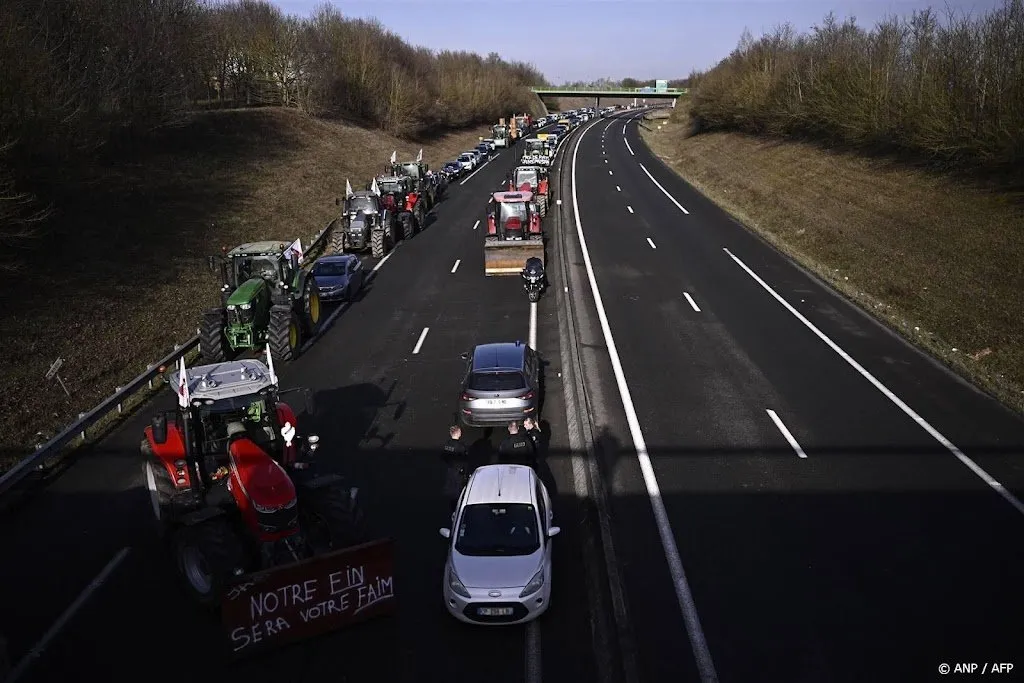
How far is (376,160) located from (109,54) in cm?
2706

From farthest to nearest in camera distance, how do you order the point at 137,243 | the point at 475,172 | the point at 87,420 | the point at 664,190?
the point at 475,172 < the point at 664,190 < the point at 137,243 < the point at 87,420

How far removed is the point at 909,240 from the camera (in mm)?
32406

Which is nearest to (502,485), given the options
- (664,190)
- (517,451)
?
(517,451)

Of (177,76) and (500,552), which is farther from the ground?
(177,76)

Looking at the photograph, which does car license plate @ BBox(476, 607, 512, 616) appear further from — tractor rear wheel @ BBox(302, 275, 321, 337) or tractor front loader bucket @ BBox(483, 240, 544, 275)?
tractor front loader bucket @ BBox(483, 240, 544, 275)

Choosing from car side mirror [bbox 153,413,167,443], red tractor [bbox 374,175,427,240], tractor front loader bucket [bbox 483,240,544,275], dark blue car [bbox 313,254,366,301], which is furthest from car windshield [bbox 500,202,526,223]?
Answer: car side mirror [bbox 153,413,167,443]

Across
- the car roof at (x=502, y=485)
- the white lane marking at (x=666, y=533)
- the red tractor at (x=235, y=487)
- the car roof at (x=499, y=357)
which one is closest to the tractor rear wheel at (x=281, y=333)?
the car roof at (x=499, y=357)

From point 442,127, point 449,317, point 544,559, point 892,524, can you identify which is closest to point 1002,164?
point 449,317

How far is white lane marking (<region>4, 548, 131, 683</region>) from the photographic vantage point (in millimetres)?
8938

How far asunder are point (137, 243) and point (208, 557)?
75.9ft

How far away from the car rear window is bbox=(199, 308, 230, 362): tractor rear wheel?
21.8 ft

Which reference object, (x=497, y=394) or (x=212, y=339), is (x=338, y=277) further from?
(x=497, y=394)

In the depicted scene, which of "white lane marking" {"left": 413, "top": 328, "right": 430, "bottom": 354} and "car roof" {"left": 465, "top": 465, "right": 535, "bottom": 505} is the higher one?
"car roof" {"left": 465, "top": 465, "right": 535, "bottom": 505}

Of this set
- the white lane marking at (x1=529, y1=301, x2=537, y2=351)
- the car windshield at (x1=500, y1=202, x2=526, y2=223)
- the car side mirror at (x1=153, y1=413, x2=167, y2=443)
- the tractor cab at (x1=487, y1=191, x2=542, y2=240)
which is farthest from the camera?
the car windshield at (x1=500, y1=202, x2=526, y2=223)
